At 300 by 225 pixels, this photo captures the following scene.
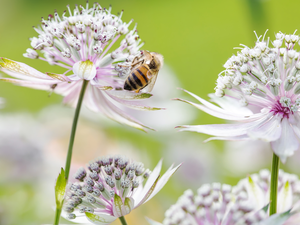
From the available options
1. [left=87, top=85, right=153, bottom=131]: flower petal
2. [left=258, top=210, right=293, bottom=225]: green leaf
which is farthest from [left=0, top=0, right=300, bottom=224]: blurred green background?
[left=258, top=210, right=293, bottom=225]: green leaf

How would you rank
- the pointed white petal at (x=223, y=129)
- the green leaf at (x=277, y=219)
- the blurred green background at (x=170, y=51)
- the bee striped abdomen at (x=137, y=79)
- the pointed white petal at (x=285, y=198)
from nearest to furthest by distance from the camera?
1. the green leaf at (x=277, y=219)
2. the pointed white petal at (x=223, y=129)
3. the pointed white petal at (x=285, y=198)
4. the bee striped abdomen at (x=137, y=79)
5. the blurred green background at (x=170, y=51)

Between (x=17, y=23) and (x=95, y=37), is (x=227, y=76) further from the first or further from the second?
(x=17, y=23)

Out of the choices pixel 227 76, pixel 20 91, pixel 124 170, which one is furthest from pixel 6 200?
pixel 20 91

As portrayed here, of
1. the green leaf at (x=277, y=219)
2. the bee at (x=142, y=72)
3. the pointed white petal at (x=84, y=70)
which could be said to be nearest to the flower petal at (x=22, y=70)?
the pointed white petal at (x=84, y=70)

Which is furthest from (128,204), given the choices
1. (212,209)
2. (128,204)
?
(212,209)

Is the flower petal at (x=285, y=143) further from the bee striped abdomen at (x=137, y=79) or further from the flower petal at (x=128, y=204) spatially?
the bee striped abdomen at (x=137, y=79)

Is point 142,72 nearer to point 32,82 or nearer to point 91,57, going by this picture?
point 91,57

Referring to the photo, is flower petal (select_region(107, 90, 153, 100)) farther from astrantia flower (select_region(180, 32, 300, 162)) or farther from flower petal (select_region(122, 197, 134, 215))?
flower petal (select_region(122, 197, 134, 215))
